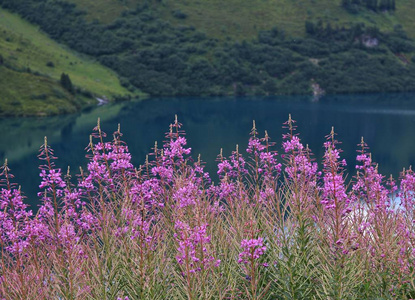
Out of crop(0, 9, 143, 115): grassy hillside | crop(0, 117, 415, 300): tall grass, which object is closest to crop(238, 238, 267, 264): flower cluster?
crop(0, 117, 415, 300): tall grass

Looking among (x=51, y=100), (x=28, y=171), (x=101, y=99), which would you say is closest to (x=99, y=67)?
(x=101, y=99)

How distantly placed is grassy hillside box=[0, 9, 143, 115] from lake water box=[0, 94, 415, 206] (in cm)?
829

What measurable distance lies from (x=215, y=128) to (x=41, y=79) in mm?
64289

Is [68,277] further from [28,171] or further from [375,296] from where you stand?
[28,171]

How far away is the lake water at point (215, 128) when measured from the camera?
7769 cm

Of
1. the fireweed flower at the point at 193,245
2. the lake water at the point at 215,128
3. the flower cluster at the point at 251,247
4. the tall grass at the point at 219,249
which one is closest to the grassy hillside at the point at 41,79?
the lake water at the point at 215,128

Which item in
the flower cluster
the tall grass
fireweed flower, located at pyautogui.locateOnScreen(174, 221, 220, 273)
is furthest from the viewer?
the tall grass

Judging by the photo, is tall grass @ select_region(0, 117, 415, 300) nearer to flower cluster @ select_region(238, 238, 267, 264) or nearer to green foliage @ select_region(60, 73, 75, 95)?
flower cluster @ select_region(238, 238, 267, 264)

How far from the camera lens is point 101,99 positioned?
543ft

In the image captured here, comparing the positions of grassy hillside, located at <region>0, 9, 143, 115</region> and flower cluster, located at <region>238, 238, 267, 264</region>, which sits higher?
flower cluster, located at <region>238, 238, 267, 264</region>

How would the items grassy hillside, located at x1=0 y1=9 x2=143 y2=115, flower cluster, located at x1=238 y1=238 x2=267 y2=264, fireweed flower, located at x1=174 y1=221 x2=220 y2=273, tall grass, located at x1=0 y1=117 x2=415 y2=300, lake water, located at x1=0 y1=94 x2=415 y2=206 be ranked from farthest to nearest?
grassy hillside, located at x1=0 y1=9 x2=143 y2=115, lake water, located at x1=0 y1=94 x2=415 y2=206, tall grass, located at x1=0 y1=117 x2=415 y2=300, flower cluster, located at x1=238 y1=238 x2=267 y2=264, fireweed flower, located at x1=174 y1=221 x2=220 y2=273

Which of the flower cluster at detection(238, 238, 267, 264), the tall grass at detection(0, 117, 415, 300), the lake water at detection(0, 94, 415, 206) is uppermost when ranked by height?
the flower cluster at detection(238, 238, 267, 264)

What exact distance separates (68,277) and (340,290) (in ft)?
17.1

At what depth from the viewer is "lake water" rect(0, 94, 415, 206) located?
77.7 meters
